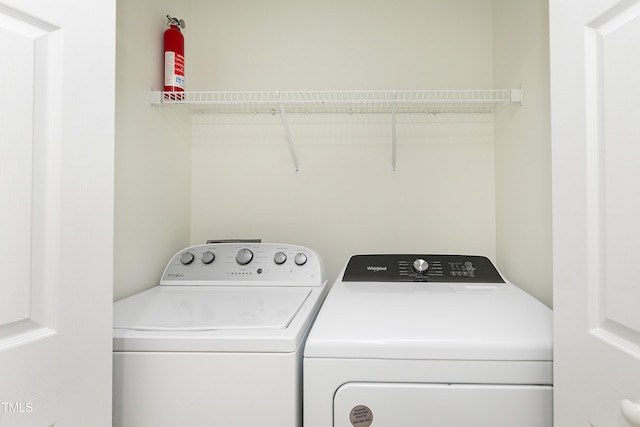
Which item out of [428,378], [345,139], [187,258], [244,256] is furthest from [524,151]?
[187,258]

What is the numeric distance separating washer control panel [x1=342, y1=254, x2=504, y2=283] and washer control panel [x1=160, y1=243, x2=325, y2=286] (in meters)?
0.19

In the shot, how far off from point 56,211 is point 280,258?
41.6 inches

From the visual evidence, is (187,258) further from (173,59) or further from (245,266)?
(173,59)

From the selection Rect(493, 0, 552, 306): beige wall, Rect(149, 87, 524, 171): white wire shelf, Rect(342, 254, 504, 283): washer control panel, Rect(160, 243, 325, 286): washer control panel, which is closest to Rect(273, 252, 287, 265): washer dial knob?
Rect(160, 243, 325, 286): washer control panel

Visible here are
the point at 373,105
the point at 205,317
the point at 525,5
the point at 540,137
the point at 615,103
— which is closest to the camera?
the point at 615,103

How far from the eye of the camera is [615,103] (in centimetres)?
68

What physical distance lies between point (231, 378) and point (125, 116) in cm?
110

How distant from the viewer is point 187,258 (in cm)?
178

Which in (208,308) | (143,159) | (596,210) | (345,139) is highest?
(345,139)

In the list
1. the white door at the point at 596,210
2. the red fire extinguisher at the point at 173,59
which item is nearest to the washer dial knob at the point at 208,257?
the red fire extinguisher at the point at 173,59

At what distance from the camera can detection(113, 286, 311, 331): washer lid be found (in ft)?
3.55

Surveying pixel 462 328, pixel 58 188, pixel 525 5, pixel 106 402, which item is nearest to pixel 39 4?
pixel 58 188

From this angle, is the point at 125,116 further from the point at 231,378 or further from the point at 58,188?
the point at 231,378

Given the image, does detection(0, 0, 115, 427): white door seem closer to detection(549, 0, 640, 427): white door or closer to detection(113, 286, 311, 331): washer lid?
detection(113, 286, 311, 331): washer lid
